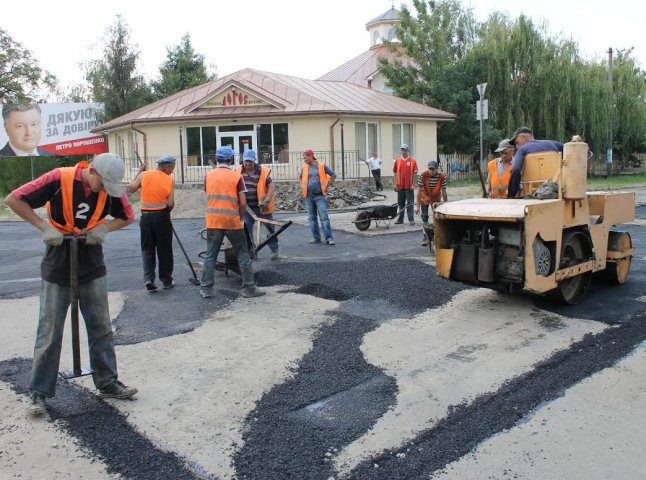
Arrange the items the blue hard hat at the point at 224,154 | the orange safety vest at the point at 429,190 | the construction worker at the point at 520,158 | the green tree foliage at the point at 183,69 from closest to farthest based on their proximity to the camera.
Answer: the construction worker at the point at 520,158
the blue hard hat at the point at 224,154
the orange safety vest at the point at 429,190
the green tree foliage at the point at 183,69

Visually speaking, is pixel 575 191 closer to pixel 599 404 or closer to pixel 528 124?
pixel 599 404

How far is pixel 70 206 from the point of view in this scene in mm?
4434

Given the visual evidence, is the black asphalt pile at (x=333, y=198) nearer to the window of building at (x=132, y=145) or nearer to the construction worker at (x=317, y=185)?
the construction worker at (x=317, y=185)

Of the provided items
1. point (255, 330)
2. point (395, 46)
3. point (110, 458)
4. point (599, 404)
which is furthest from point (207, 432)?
point (395, 46)

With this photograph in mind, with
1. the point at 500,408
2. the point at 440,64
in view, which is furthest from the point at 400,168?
the point at 440,64

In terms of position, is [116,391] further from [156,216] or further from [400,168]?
[400,168]

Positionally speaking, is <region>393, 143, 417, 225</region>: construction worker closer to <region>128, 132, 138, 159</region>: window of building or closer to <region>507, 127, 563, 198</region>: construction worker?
<region>507, 127, 563, 198</region>: construction worker

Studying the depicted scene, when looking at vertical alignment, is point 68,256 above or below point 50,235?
below

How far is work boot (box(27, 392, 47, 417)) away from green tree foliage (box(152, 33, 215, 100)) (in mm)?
37971

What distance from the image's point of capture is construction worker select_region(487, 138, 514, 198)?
8523mm

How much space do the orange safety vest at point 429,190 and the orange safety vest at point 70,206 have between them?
7965 mm

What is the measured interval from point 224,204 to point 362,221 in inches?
242

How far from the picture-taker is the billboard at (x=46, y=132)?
35.3 m

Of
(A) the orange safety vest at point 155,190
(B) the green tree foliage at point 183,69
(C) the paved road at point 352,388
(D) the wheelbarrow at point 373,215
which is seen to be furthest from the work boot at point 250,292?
(B) the green tree foliage at point 183,69
